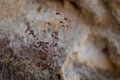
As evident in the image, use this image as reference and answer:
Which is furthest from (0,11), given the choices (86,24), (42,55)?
(86,24)

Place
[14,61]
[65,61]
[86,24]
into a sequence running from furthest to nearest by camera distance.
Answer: [86,24]
[65,61]
[14,61]

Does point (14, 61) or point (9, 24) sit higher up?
point (9, 24)

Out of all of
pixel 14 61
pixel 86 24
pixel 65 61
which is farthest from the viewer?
pixel 86 24

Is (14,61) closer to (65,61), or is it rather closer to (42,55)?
(42,55)

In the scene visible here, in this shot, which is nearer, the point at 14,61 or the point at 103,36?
the point at 14,61

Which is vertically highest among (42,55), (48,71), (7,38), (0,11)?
(0,11)

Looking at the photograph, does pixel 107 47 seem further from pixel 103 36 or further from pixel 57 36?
pixel 57 36
